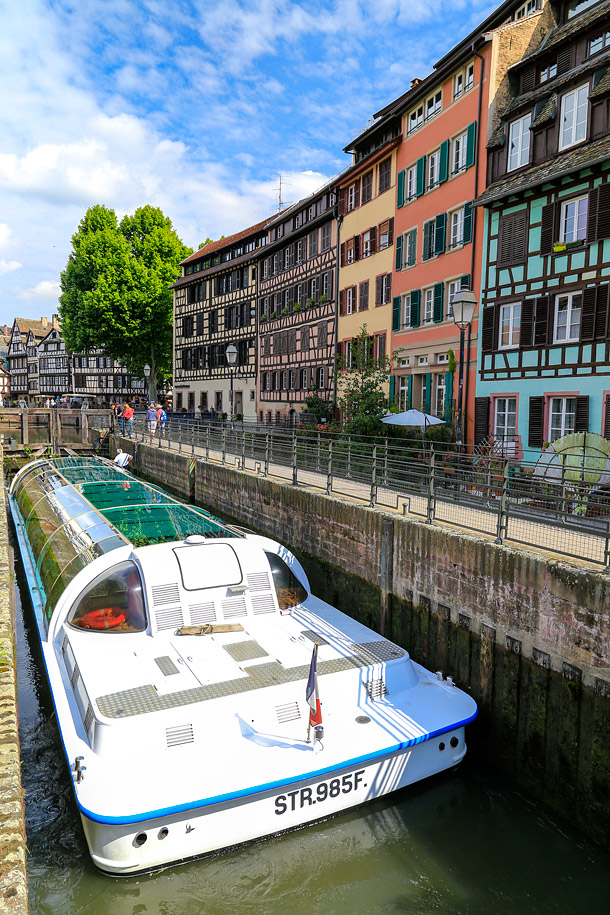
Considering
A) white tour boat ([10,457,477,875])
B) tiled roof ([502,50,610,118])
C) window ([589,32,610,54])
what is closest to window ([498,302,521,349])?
tiled roof ([502,50,610,118])

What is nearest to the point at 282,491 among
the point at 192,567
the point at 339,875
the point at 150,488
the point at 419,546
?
the point at 150,488

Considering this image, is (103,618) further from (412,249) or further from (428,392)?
(412,249)

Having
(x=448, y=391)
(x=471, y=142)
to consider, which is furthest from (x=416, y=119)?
(x=448, y=391)

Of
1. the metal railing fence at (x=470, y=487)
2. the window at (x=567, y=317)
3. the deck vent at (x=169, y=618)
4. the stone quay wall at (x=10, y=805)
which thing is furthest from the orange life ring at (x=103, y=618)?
the window at (x=567, y=317)

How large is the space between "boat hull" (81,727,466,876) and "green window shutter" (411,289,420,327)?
55.4 ft

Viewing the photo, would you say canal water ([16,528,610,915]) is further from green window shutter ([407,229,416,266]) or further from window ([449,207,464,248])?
green window shutter ([407,229,416,266])

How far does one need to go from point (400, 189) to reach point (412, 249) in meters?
2.48

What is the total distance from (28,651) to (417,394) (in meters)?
14.8

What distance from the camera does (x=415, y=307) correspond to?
21422 millimetres

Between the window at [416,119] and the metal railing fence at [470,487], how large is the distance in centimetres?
1143

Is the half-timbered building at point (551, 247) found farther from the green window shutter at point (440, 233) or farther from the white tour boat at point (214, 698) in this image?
the white tour boat at point (214, 698)

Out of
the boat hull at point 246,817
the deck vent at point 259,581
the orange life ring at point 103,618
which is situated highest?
the deck vent at point 259,581

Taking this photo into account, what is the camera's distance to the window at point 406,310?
22.0 meters

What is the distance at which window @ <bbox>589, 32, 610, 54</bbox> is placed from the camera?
15.0m
